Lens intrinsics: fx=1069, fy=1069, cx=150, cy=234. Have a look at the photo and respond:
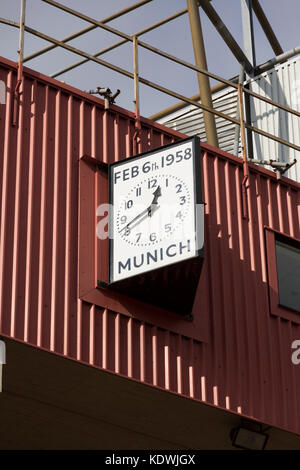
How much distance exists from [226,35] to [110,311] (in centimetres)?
1157

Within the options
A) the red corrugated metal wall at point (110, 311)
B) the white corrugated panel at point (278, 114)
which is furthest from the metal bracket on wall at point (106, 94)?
the white corrugated panel at point (278, 114)

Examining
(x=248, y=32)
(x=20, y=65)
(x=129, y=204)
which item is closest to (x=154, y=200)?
(x=129, y=204)

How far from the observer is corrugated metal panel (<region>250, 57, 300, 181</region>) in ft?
76.6

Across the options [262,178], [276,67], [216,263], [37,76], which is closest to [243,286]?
[216,263]

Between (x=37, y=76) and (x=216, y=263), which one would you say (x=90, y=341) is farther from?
(x=37, y=76)

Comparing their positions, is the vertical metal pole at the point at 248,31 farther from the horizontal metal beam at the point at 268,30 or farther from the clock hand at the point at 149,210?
the clock hand at the point at 149,210

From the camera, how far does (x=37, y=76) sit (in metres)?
15.3

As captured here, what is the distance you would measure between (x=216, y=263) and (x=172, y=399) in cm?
251

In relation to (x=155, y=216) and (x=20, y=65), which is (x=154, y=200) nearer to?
(x=155, y=216)

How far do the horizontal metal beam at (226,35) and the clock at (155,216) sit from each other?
9.66 metres

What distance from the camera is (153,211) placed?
14.7 m

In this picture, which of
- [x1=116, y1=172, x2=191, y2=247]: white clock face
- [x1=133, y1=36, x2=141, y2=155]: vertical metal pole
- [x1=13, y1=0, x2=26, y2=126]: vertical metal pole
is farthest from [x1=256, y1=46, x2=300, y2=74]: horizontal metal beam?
[x1=116, y1=172, x2=191, y2=247]: white clock face
